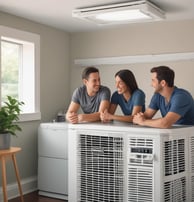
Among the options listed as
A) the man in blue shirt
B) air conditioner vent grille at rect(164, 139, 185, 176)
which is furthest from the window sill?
air conditioner vent grille at rect(164, 139, 185, 176)

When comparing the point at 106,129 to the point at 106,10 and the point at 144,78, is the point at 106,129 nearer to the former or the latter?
the point at 106,10

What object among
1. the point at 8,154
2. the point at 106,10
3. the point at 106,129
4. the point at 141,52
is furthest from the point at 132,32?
the point at 8,154

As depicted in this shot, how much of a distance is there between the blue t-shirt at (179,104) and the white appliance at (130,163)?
0.17 metres

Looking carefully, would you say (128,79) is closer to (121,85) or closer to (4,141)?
(121,85)

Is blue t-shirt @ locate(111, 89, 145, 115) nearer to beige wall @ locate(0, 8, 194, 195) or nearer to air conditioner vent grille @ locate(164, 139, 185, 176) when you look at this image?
air conditioner vent grille @ locate(164, 139, 185, 176)

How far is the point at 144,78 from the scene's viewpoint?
4.65 meters

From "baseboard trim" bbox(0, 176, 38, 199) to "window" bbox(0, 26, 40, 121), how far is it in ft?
2.57

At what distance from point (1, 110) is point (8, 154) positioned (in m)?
0.48

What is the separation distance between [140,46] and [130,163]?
213 centimetres

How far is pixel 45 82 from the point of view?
470 cm

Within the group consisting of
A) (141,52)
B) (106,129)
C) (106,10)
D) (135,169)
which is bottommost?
(135,169)

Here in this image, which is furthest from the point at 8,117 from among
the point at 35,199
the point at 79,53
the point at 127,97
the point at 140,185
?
the point at 79,53

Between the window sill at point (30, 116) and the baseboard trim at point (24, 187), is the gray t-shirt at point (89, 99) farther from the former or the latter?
the baseboard trim at point (24, 187)

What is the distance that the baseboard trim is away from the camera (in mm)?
4082
